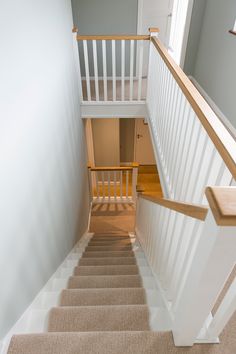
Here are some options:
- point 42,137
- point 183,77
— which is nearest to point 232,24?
point 183,77

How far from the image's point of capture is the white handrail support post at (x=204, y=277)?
0.75 metres

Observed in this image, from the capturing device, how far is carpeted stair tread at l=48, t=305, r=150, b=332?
1.42 m

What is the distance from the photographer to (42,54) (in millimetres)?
1898

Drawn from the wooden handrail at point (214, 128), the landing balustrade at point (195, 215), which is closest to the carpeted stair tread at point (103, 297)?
the landing balustrade at point (195, 215)

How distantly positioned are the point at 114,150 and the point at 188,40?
291 centimetres

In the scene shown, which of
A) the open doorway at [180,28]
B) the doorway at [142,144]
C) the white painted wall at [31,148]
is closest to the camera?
the white painted wall at [31,148]

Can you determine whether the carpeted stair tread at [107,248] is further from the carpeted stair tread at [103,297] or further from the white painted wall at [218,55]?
the white painted wall at [218,55]

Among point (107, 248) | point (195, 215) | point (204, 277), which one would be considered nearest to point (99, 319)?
point (204, 277)

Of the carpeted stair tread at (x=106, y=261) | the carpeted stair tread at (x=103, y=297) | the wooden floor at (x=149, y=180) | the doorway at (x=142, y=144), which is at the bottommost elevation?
the wooden floor at (x=149, y=180)

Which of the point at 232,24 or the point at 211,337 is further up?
the point at 232,24

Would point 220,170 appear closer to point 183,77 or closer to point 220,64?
point 183,77

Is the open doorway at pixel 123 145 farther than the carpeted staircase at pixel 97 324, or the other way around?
the open doorway at pixel 123 145

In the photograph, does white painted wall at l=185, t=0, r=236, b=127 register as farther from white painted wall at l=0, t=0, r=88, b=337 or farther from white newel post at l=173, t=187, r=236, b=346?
white newel post at l=173, t=187, r=236, b=346

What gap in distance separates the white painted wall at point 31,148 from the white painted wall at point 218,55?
2.11m
